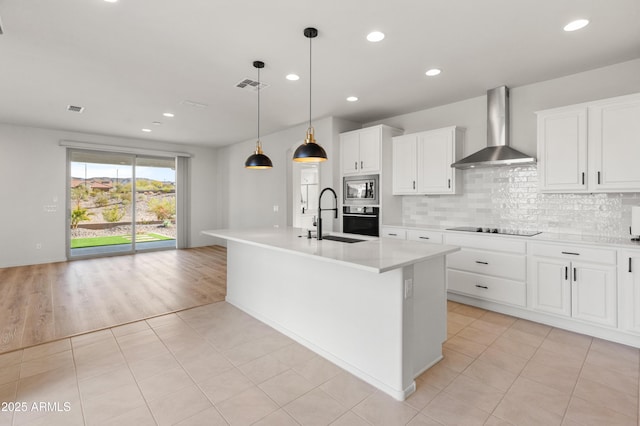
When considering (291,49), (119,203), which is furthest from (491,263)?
(119,203)

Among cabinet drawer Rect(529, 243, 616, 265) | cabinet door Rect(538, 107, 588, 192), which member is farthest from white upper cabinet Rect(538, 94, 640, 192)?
cabinet drawer Rect(529, 243, 616, 265)

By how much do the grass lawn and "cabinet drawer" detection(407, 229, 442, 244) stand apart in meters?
6.38

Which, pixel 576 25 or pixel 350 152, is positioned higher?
pixel 576 25

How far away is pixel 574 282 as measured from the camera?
3.04 m

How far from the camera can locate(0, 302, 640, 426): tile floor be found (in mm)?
1930

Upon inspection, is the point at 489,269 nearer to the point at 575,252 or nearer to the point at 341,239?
the point at 575,252

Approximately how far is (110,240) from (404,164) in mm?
6783

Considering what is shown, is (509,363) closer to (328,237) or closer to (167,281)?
(328,237)

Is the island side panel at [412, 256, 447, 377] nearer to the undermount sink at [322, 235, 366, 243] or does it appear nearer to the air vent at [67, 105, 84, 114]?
the undermount sink at [322, 235, 366, 243]

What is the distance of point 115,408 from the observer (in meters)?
2.00

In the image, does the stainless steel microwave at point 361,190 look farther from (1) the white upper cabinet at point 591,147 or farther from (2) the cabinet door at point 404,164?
(1) the white upper cabinet at point 591,147

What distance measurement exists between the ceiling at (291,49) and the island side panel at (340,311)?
1.92 meters

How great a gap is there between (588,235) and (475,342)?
1.78 m

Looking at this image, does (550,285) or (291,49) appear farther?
(550,285)
